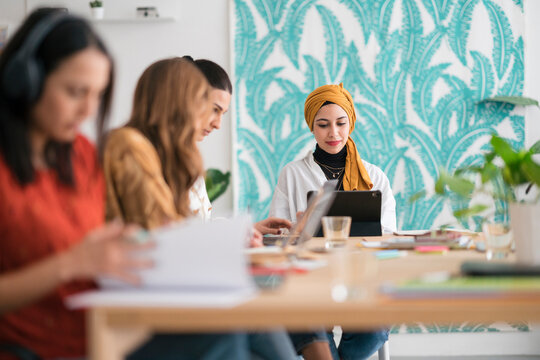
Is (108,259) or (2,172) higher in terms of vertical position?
(2,172)

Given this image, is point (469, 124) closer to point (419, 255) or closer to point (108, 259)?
point (419, 255)

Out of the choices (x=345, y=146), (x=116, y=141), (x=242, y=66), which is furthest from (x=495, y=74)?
(x=116, y=141)

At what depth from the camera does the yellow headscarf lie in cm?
305

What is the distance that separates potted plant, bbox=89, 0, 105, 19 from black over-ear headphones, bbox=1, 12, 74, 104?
8.39 feet

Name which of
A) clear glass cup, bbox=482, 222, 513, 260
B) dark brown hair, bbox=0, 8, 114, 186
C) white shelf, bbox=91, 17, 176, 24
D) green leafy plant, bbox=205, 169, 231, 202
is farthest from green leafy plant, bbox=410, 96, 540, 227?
white shelf, bbox=91, 17, 176, 24

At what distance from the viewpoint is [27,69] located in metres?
1.06

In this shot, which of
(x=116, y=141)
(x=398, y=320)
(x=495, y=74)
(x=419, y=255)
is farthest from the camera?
(x=495, y=74)

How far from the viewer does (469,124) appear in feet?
11.5

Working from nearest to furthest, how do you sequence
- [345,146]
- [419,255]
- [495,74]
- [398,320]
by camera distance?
1. [398,320]
2. [419,255]
3. [345,146]
4. [495,74]

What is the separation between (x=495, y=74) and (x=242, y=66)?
1.47 meters

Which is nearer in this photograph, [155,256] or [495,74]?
[155,256]

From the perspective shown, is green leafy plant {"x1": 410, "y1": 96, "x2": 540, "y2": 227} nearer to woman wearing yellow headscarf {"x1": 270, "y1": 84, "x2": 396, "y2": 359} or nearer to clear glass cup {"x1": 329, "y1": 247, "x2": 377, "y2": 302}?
clear glass cup {"x1": 329, "y1": 247, "x2": 377, "y2": 302}

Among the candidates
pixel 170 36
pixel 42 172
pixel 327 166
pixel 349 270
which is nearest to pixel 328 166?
pixel 327 166

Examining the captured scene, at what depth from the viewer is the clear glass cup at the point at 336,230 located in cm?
188
